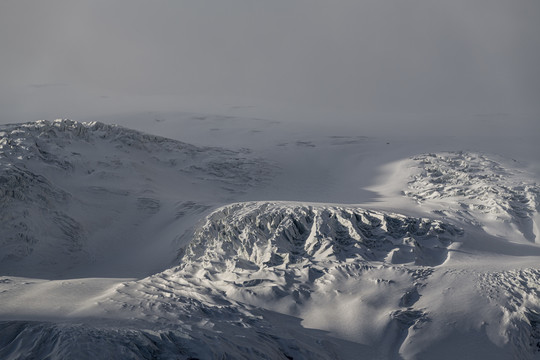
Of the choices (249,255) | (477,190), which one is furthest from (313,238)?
(477,190)

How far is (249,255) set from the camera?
52.8 ft

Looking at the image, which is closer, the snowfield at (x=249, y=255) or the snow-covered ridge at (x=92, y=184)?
the snowfield at (x=249, y=255)

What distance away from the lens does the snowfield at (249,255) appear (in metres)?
10.7

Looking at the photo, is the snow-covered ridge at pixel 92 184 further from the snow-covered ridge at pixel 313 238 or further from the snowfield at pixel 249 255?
the snow-covered ridge at pixel 313 238

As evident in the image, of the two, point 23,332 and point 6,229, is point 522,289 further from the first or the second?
point 6,229

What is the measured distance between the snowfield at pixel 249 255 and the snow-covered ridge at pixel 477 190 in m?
0.13

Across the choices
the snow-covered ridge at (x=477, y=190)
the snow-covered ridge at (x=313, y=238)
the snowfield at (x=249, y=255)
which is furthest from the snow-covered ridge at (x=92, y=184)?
the snow-covered ridge at (x=477, y=190)

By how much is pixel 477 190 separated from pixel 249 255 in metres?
14.4

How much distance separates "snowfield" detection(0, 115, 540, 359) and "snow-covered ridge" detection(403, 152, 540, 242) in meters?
0.13

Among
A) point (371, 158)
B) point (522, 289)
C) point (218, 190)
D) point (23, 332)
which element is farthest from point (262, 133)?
point (23, 332)

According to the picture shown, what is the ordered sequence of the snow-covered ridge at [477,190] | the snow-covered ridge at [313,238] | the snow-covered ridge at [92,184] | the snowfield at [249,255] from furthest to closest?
the snow-covered ridge at [477,190]
the snow-covered ridge at [92,184]
the snow-covered ridge at [313,238]
the snowfield at [249,255]

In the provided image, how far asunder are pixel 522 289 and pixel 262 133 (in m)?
34.3

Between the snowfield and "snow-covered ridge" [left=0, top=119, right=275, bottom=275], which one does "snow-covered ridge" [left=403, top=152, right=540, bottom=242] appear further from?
"snow-covered ridge" [left=0, top=119, right=275, bottom=275]

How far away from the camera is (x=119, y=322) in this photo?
33.2 feet
